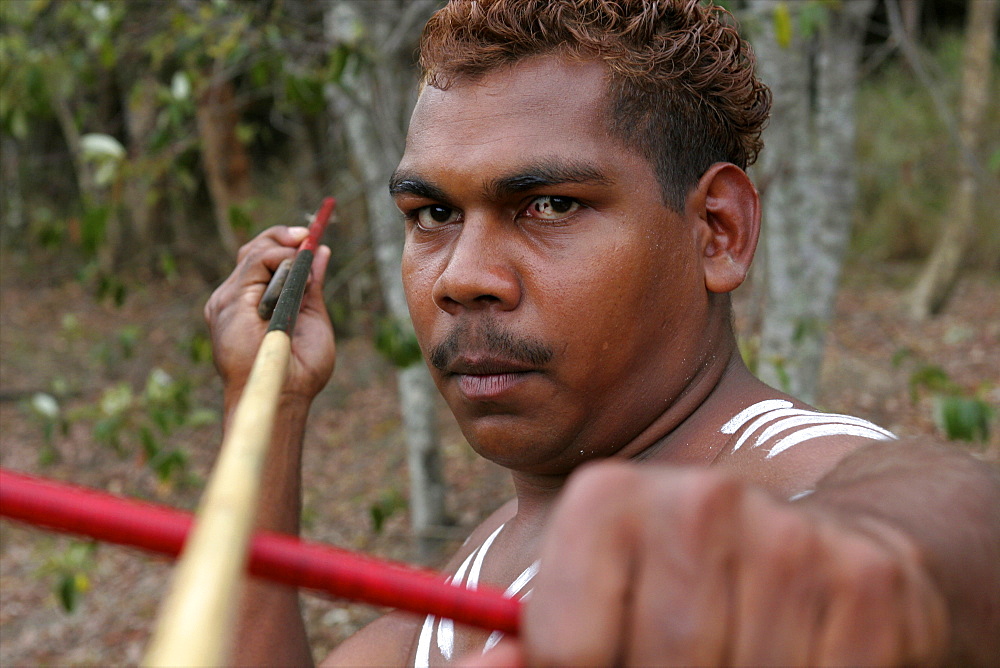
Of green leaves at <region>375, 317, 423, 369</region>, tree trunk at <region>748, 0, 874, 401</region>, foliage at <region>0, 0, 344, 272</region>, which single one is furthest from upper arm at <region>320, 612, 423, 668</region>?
foliage at <region>0, 0, 344, 272</region>

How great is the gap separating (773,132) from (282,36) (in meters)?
2.29

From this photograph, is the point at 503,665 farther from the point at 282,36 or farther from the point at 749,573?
the point at 282,36

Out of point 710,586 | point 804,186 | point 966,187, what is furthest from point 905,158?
point 710,586

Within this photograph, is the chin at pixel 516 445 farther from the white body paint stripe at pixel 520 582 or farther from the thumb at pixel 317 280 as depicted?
the thumb at pixel 317 280

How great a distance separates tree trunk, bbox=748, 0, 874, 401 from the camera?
11.4 ft

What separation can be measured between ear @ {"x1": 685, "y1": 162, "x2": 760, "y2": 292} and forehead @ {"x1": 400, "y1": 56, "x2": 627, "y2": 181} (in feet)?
0.69

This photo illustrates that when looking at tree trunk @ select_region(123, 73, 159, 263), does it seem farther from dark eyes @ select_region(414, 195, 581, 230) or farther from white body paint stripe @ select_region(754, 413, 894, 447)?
white body paint stripe @ select_region(754, 413, 894, 447)

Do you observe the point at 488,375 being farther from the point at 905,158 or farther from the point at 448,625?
the point at 905,158

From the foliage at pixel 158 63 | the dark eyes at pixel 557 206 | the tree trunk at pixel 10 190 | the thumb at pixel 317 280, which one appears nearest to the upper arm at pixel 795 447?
the dark eyes at pixel 557 206

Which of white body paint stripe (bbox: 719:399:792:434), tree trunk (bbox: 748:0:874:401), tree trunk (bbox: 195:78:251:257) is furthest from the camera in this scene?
tree trunk (bbox: 195:78:251:257)

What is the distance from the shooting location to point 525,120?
4.95 feet

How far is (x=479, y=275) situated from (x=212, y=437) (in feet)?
20.8

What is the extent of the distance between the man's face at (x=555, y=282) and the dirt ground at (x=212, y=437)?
2.42 metres

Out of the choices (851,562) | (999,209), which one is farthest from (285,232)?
(999,209)
